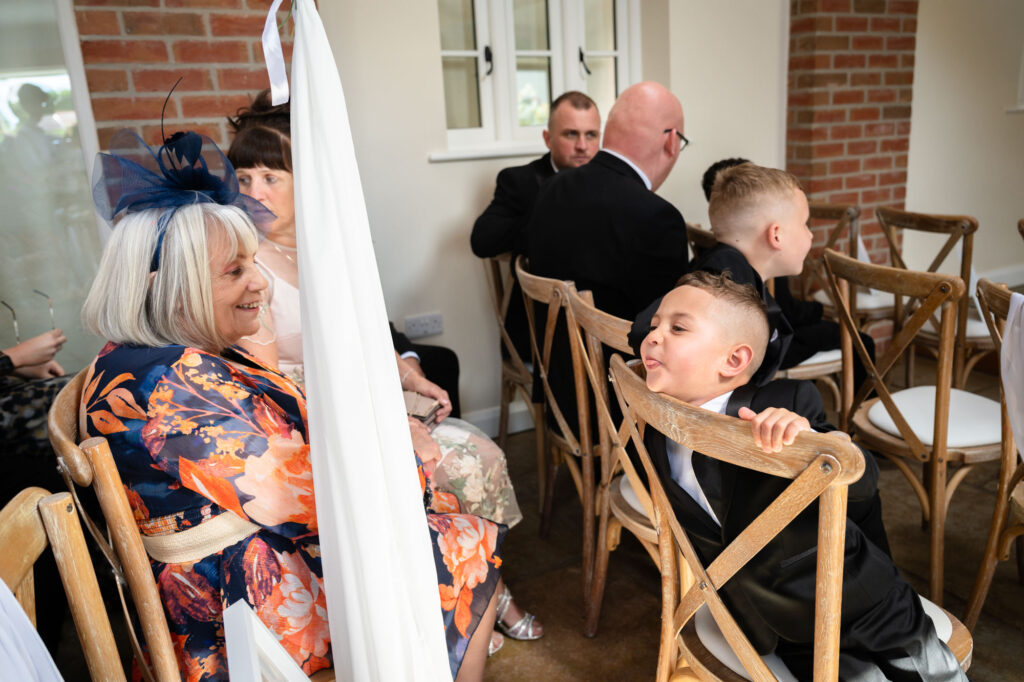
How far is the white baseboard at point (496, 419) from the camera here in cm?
310

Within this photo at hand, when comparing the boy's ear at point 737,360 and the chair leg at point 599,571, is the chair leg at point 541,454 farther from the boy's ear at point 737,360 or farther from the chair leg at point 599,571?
the boy's ear at point 737,360

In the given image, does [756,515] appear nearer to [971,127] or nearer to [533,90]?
[533,90]

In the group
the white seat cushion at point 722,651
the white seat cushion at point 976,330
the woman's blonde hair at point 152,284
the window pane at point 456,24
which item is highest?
the window pane at point 456,24

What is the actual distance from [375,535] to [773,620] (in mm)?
556

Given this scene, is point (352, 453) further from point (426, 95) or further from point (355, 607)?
point (426, 95)

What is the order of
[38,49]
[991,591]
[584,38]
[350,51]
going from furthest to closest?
[584,38], [350,51], [38,49], [991,591]

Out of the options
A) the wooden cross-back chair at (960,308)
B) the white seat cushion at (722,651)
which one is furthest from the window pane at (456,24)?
the white seat cushion at (722,651)

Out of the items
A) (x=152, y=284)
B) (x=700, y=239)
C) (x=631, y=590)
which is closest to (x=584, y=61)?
(x=700, y=239)

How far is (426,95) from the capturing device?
8.94 feet

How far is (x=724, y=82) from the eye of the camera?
3.34 meters

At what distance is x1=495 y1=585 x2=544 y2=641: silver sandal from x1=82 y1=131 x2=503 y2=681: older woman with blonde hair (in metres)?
0.57

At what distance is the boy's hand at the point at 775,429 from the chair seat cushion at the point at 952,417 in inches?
44.7

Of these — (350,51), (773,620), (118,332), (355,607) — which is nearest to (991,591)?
(773,620)

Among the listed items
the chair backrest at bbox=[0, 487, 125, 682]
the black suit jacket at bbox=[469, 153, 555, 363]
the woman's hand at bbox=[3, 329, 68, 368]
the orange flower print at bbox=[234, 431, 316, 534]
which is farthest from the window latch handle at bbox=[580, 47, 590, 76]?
the chair backrest at bbox=[0, 487, 125, 682]
